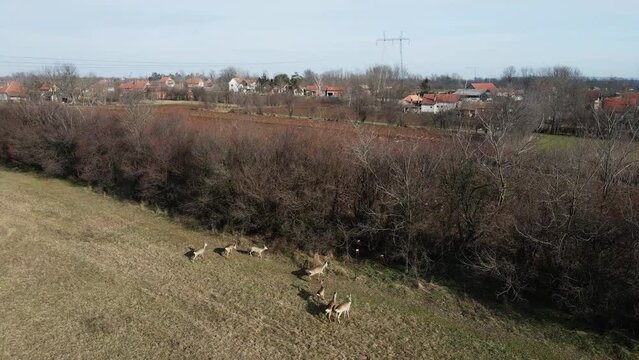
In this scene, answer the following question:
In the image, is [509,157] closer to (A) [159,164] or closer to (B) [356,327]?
(B) [356,327]

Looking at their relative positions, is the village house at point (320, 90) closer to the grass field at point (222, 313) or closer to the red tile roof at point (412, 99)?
the red tile roof at point (412, 99)

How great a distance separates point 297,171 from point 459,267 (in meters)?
8.34

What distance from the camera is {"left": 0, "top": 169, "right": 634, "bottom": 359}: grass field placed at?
13.3m

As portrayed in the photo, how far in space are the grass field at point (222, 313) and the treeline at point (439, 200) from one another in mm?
1541

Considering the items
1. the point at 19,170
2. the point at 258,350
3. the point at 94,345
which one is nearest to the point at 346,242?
the point at 258,350

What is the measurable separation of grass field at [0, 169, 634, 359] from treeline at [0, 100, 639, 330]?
60.7 inches

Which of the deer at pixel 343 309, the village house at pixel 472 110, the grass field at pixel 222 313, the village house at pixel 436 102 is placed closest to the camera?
the grass field at pixel 222 313

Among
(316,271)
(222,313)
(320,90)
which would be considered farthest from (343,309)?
(320,90)

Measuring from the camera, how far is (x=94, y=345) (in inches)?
523

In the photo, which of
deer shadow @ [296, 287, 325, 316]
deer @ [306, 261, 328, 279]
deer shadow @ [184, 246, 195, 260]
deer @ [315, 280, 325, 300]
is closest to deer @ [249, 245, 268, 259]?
deer shadow @ [184, 246, 195, 260]

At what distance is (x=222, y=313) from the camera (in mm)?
15023

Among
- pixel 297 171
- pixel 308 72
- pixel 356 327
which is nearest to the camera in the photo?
pixel 356 327

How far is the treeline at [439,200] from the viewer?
51.5ft

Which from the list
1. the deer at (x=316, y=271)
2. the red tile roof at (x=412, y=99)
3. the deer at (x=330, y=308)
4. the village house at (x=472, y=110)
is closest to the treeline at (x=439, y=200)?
the deer at (x=316, y=271)
